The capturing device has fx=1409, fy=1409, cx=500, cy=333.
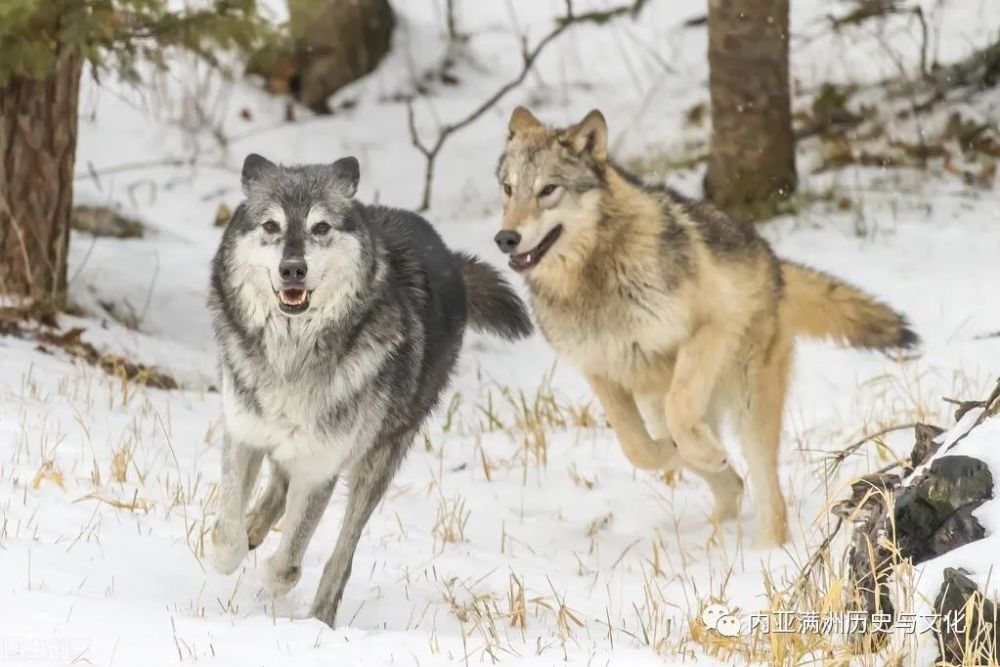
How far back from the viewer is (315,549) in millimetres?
5758

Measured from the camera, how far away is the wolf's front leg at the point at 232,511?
4.84 metres

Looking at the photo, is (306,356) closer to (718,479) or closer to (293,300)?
(293,300)

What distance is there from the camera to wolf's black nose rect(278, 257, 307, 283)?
4578 millimetres

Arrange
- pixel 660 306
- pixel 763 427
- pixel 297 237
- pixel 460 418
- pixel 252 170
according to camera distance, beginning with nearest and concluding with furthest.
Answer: pixel 297 237
pixel 252 170
pixel 660 306
pixel 763 427
pixel 460 418

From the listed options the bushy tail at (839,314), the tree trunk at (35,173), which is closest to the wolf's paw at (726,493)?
the bushy tail at (839,314)

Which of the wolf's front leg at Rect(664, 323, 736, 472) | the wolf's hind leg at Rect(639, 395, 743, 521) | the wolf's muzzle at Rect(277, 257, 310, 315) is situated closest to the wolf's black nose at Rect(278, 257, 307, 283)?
the wolf's muzzle at Rect(277, 257, 310, 315)

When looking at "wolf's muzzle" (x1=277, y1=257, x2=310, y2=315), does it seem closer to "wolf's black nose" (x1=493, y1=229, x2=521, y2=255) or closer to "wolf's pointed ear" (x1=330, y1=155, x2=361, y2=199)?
"wolf's pointed ear" (x1=330, y1=155, x2=361, y2=199)

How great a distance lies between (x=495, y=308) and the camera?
20.5 ft

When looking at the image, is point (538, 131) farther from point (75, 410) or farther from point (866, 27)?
point (866, 27)

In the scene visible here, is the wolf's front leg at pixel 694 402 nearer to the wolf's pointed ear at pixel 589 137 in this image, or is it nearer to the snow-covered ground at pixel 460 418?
the snow-covered ground at pixel 460 418

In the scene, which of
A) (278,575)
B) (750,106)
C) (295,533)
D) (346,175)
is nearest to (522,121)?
(346,175)

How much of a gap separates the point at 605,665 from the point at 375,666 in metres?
0.63

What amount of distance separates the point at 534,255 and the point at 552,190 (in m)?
0.28

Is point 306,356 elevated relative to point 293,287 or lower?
lower
